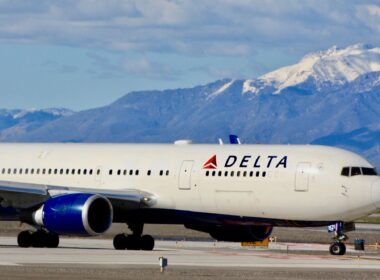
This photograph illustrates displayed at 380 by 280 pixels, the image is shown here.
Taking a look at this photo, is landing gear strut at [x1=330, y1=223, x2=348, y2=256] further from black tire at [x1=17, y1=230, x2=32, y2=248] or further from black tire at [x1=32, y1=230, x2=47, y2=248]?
black tire at [x1=17, y1=230, x2=32, y2=248]

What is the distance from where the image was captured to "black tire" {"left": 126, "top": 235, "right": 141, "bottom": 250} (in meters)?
62.5

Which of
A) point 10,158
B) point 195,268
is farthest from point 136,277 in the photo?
point 10,158

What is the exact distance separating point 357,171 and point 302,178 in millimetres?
2281

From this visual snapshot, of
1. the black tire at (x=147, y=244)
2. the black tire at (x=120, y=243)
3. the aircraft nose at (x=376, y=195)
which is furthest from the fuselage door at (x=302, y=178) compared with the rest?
the black tire at (x=120, y=243)

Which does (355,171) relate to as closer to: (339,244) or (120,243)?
(339,244)

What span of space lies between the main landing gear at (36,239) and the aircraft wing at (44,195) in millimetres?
1732

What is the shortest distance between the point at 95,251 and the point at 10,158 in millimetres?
9048

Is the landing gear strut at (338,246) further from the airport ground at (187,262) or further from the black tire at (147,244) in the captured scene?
the black tire at (147,244)

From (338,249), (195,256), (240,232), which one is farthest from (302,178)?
(195,256)

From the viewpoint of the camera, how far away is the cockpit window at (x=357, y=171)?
58656 millimetres

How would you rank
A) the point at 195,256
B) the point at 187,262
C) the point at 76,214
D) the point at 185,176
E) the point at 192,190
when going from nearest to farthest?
the point at 187,262
the point at 195,256
the point at 76,214
the point at 192,190
the point at 185,176

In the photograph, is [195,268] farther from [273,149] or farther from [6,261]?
[273,149]

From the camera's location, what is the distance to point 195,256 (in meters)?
56.9

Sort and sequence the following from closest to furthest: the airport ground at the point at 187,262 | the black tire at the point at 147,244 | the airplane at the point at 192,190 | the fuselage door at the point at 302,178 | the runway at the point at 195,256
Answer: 1. the airport ground at the point at 187,262
2. the runway at the point at 195,256
3. the airplane at the point at 192,190
4. the fuselage door at the point at 302,178
5. the black tire at the point at 147,244
